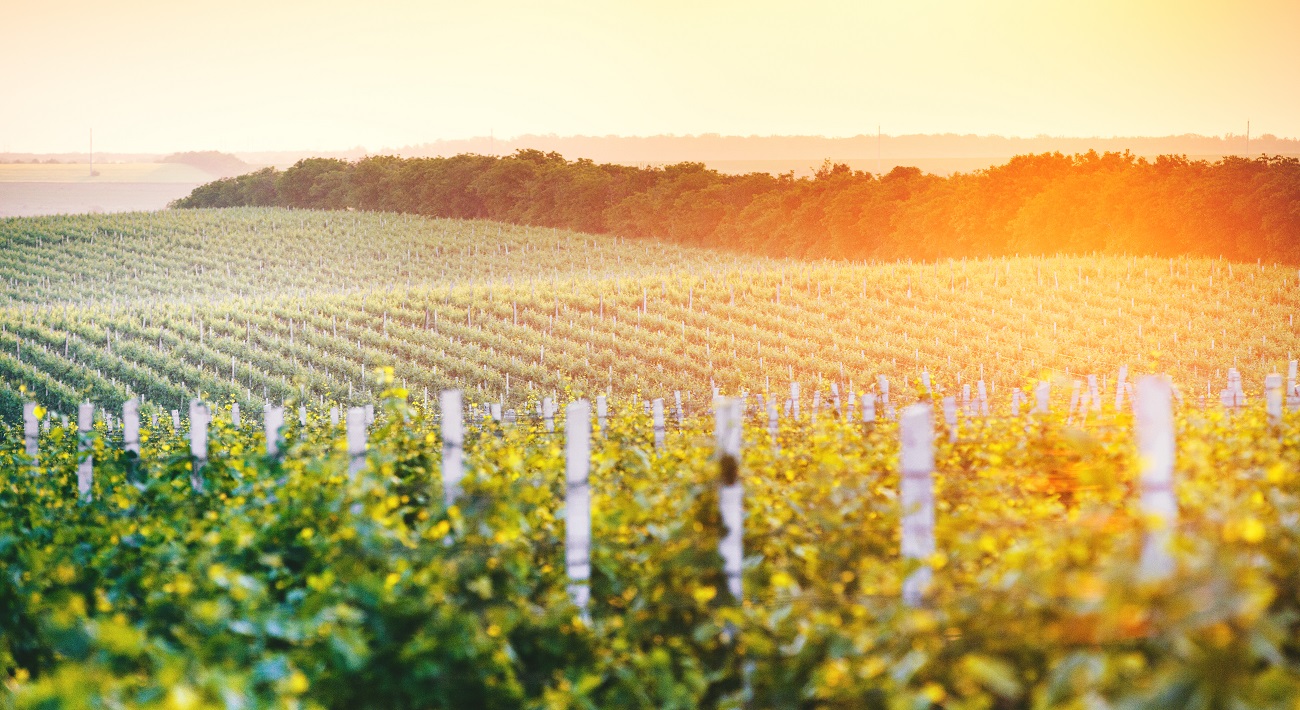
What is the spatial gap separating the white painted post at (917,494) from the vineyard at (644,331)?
19.7 m

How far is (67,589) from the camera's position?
4863mm

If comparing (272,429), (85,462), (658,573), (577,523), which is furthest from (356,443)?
(85,462)

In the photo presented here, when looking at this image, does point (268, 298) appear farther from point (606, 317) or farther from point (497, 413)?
point (497, 413)

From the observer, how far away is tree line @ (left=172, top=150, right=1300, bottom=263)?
56656 mm

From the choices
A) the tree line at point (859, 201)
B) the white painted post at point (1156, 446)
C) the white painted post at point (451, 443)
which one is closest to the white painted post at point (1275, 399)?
the white painted post at point (1156, 446)

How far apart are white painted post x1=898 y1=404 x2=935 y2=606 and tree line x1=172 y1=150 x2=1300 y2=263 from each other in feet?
185

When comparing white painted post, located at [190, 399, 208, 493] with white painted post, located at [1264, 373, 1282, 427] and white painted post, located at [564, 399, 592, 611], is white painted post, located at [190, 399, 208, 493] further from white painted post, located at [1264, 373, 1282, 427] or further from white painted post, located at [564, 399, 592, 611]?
white painted post, located at [1264, 373, 1282, 427]

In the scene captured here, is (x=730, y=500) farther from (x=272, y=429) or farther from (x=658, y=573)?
(x=272, y=429)

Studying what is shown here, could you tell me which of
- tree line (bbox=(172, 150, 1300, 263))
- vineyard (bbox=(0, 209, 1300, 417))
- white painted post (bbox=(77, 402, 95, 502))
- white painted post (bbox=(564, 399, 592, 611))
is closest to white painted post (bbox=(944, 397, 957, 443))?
white painted post (bbox=(564, 399, 592, 611))

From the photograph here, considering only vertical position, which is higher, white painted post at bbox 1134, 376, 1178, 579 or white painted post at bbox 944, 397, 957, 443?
white painted post at bbox 1134, 376, 1178, 579

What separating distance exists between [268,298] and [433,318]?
22.2ft

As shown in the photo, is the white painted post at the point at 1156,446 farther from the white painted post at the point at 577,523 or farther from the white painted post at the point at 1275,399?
the white painted post at the point at 1275,399

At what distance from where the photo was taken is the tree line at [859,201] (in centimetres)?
5666

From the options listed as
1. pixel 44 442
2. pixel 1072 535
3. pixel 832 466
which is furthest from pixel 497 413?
pixel 1072 535
